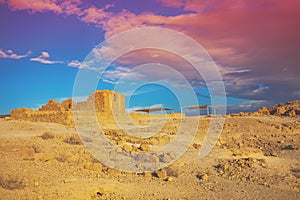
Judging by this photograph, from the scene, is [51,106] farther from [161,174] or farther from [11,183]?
[11,183]

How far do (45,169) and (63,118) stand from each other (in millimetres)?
13545

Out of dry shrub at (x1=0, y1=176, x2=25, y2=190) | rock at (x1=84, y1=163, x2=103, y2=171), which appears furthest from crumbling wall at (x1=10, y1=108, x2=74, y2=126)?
dry shrub at (x1=0, y1=176, x2=25, y2=190)

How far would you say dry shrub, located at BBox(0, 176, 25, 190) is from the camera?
18.2 ft

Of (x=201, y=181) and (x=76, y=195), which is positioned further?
(x=201, y=181)

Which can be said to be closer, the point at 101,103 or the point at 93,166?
the point at 93,166

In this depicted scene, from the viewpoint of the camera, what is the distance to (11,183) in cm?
562

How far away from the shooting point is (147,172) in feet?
27.2

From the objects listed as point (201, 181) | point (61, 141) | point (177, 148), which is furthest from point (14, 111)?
point (201, 181)

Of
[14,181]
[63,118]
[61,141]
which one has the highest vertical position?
[63,118]

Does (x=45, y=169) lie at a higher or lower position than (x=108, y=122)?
lower

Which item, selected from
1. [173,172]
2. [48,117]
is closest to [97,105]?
[48,117]

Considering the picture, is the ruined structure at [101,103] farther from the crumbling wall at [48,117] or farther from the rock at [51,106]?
the crumbling wall at [48,117]

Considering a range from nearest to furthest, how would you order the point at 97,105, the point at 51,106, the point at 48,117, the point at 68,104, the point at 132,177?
the point at 132,177, the point at 48,117, the point at 51,106, the point at 68,104, the point at 97,105

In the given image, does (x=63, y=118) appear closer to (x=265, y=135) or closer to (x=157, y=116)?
(x=265, y=135)
